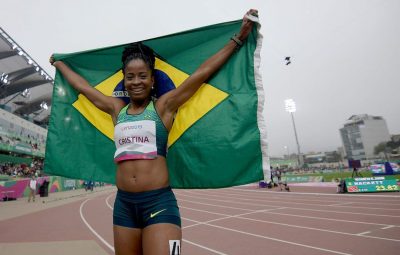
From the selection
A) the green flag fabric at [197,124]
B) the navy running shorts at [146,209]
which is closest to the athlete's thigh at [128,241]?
the navy running shorts at [146,209]

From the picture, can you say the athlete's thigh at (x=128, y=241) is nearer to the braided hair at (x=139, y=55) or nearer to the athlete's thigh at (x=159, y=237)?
the athlete's thigh at (x=159, y=237)

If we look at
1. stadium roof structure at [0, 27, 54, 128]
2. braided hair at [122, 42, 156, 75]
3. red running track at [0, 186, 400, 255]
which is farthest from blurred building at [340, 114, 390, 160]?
braided hair at [122, 42, 156, 75]

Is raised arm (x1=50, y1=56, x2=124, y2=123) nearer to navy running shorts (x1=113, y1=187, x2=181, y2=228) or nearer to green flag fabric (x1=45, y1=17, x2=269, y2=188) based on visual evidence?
green flag fabric (x1=45, y1=17, x2=269, y2=188)

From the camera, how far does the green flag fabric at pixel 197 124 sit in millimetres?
2656

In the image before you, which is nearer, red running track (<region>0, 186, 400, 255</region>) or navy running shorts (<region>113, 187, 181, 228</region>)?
navy running shorts (<region>113, 187, 181, 228</region>)

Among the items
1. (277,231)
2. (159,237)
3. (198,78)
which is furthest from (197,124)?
(277,231)

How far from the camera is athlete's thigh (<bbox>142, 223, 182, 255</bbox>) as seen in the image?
6.10 ft

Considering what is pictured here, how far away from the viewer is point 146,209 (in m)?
2.02

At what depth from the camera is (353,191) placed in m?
15.0

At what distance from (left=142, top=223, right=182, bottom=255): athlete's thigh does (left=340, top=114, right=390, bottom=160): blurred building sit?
12897 centimetres

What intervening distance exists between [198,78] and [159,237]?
4.33 ft

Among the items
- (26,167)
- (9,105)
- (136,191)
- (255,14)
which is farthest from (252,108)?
(9,105)

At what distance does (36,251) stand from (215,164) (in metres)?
5.43

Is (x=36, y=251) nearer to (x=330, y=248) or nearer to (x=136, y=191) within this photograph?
(x=136, y=191)
